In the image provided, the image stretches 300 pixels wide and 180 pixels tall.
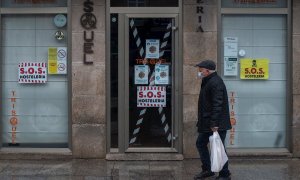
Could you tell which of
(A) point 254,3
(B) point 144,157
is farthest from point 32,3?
(A) point 254,3

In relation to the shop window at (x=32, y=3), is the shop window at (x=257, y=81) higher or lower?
lower

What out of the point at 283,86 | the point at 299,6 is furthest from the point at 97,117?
the point at 299,6

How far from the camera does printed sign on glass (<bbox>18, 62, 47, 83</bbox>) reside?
35.6 feet

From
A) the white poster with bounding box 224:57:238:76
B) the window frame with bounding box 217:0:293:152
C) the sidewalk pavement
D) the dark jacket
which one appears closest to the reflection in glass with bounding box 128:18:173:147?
the sidewalk pavement

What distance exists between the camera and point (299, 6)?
10.7 metres

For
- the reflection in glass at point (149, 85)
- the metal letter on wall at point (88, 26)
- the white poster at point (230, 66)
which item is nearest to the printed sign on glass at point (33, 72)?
the metal letter on wall at point (88, 26)

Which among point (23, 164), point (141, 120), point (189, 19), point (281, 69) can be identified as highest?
point (189, 19)

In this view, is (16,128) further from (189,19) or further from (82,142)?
(189,19)

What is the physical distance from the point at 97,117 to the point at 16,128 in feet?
5.10

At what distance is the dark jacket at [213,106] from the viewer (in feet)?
28.3

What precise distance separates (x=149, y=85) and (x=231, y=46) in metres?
1.66

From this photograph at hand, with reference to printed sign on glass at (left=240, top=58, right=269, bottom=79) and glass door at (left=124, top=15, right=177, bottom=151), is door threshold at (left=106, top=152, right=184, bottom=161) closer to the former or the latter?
glass door at (left=124, top=15, right=177, bottom=151)

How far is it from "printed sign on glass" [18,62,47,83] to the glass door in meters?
1.50

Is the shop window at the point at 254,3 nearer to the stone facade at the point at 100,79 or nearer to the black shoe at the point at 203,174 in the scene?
the stone facade at the point at 100,79
